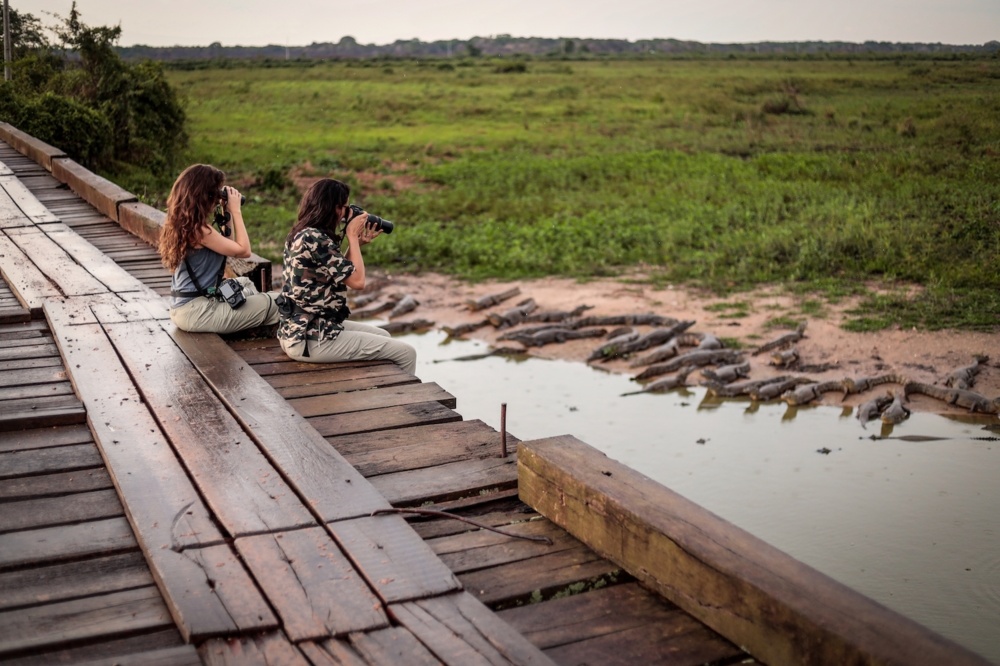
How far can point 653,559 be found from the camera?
8.89 ft

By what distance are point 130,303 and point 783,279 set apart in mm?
7908

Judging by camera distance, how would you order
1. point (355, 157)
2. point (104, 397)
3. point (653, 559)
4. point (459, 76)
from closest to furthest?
point (653, 559) → point (104, 397) → point (355, 157) → point (459, 76)

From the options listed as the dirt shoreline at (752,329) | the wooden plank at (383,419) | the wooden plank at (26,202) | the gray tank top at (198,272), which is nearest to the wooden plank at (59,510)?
the wooden plank at (383,419)

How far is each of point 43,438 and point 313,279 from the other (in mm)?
1515

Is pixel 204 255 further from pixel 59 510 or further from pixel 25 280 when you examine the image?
pixel 59 510

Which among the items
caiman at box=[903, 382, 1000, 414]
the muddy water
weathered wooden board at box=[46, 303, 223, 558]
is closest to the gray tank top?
weathered wooden board at box=[46, 303, 223, 558]

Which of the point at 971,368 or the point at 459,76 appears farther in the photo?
the point at 459,76

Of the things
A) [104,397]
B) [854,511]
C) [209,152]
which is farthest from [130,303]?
[209,152]

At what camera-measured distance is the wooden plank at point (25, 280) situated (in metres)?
5.63

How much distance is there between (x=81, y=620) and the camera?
2.56m

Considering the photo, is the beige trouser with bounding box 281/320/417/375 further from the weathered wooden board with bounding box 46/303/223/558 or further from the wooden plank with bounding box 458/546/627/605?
the wooden plank with bounding box 458/546/627/605

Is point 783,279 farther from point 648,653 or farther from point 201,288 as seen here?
point 648,653

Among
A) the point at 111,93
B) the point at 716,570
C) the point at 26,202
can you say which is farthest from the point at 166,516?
the point at 111,93

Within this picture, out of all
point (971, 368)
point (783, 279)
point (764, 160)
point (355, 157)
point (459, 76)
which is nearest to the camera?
point (971, 368)
